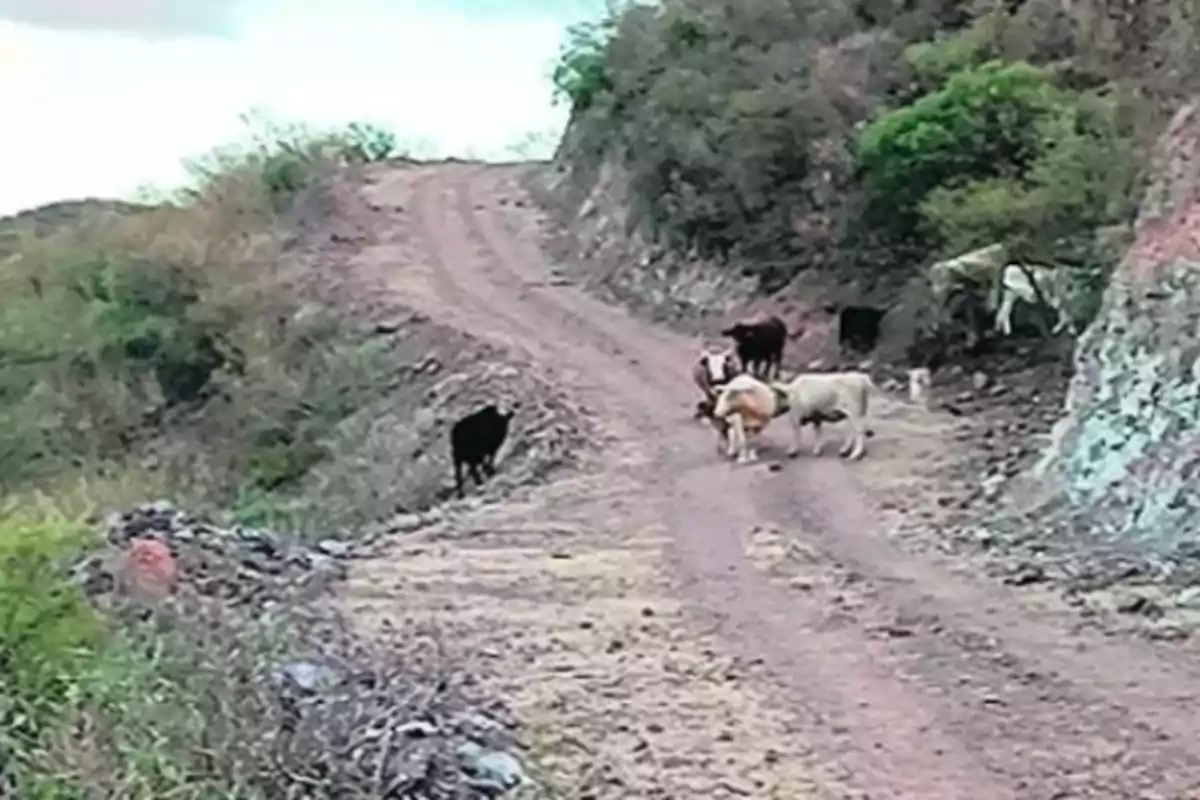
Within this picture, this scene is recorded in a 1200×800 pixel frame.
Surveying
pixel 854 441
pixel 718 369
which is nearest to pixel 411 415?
pixel 718 369

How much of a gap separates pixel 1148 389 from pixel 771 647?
3.79m

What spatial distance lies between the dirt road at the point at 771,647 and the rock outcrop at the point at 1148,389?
113 centimetres

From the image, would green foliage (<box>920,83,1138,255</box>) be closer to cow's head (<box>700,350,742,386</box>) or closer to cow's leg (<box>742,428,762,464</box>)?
cow's head (<box>700,350,742,386</box>)

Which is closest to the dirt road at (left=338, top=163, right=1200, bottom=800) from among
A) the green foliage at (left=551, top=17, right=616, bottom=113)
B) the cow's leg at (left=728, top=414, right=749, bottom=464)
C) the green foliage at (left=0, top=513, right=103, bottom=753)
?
the cow's leg at (left=728, top=414, right=749, bottom=464)

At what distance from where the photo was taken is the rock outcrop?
1168cm

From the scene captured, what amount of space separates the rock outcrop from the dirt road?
1126 mm

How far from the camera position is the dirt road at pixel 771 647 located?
8125 millimetres

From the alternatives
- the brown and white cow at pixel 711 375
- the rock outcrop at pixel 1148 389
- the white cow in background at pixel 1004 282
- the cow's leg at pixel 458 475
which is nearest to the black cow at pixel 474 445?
the cow's leg at pixel 458 475

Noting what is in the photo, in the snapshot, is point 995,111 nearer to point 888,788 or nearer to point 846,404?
point 846,404

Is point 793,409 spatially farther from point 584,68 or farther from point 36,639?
point 584,68

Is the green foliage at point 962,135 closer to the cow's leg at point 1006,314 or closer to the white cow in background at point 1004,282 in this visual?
the white cow in background at point 1004,282

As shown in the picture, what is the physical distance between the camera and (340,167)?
3638 centimetres

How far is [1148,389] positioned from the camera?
12.6 meters

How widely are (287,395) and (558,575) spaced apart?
11.5 m
